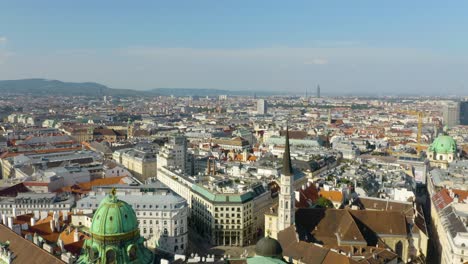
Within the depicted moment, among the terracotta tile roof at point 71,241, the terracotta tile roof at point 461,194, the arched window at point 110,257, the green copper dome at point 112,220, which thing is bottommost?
the terracotta tile roof at point 71,241

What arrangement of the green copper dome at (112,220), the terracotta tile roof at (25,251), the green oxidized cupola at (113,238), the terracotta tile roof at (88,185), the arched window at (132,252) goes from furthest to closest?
the terracotta tile roof at (88,185) < the terracotta tile roof at (25,251) < the arched window at (132,252) < the green copper dome at (112,220) < the green oxidized cupola at (113,238)

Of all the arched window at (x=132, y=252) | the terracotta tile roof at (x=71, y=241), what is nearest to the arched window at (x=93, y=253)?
the arched window at (x=132, y=252)

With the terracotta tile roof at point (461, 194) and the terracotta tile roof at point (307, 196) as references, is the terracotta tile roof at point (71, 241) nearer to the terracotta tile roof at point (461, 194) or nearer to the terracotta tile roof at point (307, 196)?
the terracotta tile roof at point (307, 196)

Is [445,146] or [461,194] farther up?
[445,146]

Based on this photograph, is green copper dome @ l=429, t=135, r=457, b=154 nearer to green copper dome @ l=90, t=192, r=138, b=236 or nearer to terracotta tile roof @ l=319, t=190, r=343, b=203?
terracotta tile roof @ l=319, t=190, r=343, b=203

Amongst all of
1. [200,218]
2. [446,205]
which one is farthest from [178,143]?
[446,205]

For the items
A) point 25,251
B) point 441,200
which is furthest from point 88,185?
point 441,200

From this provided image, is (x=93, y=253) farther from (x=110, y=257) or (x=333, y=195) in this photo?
(x=333, y=195)
